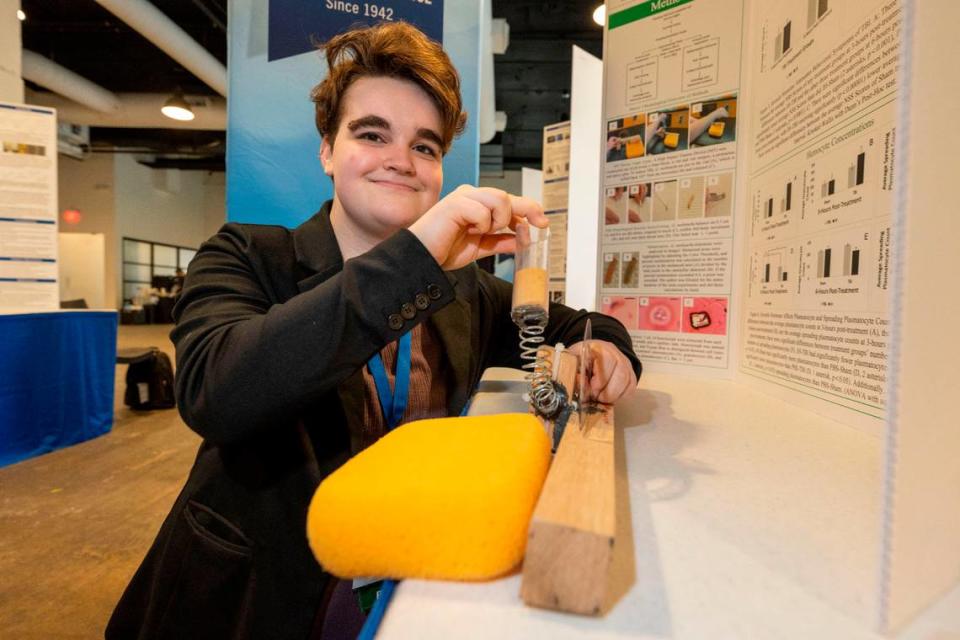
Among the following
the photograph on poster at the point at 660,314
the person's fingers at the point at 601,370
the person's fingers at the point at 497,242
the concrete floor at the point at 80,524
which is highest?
the person's fingers at the point at 497,242

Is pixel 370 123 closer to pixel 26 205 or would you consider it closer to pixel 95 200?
pixel 26 205

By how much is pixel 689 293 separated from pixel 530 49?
6.38m

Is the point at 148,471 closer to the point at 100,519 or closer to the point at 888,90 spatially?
the point at 100,519

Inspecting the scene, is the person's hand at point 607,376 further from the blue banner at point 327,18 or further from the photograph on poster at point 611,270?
the blue banner at point 327,18

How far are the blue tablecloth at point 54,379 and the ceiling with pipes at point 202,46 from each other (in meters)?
3.39

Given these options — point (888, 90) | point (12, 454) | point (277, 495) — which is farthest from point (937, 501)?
point (12, 454)

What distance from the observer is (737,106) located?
1.08 metres

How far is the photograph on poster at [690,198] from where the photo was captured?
1.14 meters

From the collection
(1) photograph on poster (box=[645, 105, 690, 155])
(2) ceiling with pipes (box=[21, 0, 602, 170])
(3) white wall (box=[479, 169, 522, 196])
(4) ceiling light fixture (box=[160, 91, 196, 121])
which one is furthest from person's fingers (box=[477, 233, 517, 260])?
(3) white wall (box=[479, 169, 522, 196])

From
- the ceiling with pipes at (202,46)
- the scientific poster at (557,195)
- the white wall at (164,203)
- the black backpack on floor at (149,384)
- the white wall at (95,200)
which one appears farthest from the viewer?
the white wall at (164,203)

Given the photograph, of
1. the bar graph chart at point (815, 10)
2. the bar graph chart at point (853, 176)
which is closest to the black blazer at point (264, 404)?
the bar graph chart at point (853, 176)

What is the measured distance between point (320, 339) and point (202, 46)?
290 inches

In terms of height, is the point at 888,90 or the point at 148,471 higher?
the point at 888,90

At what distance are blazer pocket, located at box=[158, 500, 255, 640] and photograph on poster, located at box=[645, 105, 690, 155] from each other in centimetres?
119
